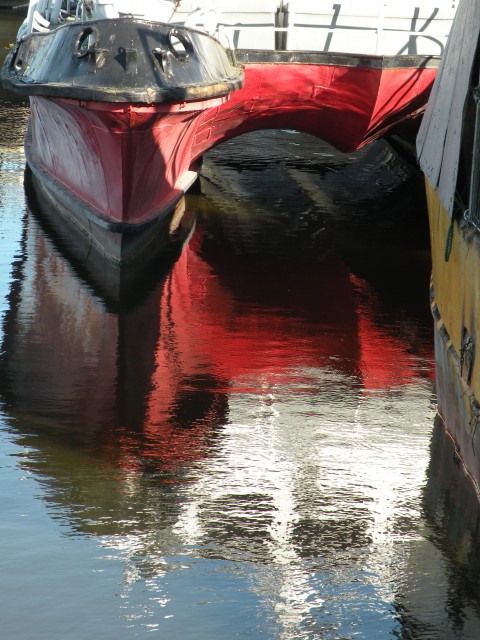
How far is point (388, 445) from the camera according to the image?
562 cm

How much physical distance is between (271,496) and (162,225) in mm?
6155

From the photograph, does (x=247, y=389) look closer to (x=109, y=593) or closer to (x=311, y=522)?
(x=311, y=522)

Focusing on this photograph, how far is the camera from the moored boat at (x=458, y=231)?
4.71m

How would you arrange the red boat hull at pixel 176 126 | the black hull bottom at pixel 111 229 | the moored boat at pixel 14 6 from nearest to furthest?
the red boat hull at pixel 176 126
the black hull bottom at pixel 111 229
the moored boat at pixel 14 6

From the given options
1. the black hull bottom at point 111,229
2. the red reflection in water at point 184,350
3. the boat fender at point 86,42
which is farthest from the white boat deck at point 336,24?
the red reflection in water at point 184,350

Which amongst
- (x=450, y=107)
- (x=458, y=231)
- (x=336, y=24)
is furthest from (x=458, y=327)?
(x=336, y=24)

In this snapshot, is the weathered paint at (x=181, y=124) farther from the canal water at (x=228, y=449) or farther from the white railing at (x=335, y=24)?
the canal water at (x=228, y=449)

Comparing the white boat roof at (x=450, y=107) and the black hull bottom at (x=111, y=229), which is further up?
the white boat roof at (x=450, y=107)

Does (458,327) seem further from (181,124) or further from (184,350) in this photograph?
(181,124)

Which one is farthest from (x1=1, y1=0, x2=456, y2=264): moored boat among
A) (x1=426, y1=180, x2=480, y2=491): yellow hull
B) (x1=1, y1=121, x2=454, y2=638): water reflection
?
(x1=426, y1=180, x2=480, y2=491): yellow hull

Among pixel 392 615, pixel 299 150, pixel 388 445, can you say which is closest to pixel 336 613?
pixel 392 615

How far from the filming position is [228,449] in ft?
18.1

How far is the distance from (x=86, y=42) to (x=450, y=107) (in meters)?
4.19

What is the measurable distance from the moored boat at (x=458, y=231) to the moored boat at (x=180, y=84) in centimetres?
308
